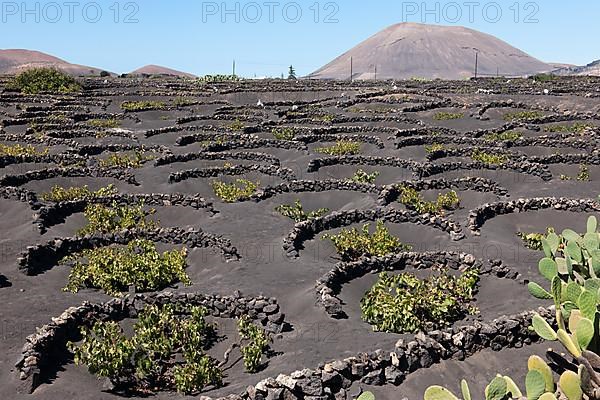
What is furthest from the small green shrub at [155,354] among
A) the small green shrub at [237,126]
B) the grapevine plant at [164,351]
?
the small green shrub at [237,126]

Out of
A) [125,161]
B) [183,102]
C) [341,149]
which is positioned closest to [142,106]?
[183,102]

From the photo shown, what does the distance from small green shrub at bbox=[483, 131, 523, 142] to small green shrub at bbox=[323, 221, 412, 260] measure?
23.8 m

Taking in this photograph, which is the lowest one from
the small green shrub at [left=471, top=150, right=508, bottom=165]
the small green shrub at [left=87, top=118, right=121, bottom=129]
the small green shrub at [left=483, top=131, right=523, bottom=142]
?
the small green shrub at [left=471, top=150, right=508, bottom=165]

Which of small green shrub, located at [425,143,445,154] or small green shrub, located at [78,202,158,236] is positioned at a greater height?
small green shrub, located at [425,143,445,154]

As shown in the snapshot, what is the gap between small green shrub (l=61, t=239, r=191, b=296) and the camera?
736 inches

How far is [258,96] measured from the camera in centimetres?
8475

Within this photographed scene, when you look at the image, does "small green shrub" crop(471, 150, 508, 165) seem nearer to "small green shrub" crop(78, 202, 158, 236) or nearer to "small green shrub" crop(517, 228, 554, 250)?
"small green shrub" crop(517, 228, 554, 250)

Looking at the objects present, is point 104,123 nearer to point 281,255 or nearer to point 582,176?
point 281,255

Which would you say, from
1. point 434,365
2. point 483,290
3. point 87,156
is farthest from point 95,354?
point 87,156

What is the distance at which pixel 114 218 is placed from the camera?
25516mm

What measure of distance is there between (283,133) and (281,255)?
26716 mm

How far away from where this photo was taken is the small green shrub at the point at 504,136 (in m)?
43.3

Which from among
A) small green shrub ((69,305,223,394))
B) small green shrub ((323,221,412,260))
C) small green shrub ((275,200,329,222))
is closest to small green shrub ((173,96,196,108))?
small green shrub ((275,200,329,222))

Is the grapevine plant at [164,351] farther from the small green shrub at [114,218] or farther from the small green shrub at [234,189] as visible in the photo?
the small green shrub at [234,189]
